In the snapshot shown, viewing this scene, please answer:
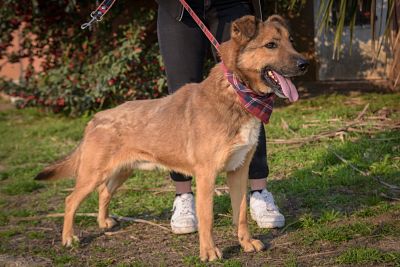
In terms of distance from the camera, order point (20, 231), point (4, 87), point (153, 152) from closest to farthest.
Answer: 1. point (153, 152)
2. point (20, 231)
3. point (4, 87)

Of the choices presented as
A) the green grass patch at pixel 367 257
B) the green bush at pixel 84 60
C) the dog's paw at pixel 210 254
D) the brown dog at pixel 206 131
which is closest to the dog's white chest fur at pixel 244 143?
the brown dog at pixel 206 131

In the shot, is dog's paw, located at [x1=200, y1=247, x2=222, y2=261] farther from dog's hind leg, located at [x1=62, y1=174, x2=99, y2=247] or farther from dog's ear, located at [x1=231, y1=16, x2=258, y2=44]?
dog's ear, located at [x1=231, y1=16, x2=258, y2=44]

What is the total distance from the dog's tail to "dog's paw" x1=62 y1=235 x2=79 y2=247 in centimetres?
52

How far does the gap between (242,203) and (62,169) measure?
1562 millimetres

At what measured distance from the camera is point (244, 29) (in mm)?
3887

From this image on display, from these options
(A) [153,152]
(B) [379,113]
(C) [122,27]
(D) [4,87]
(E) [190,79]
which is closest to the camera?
(A) [153,152]

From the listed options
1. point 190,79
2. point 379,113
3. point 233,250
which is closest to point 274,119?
point 379,113

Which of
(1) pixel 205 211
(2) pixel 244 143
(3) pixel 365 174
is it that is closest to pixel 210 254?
(1) pixel 205 211

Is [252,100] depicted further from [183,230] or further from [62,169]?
[62,169]

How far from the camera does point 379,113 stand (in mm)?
7754

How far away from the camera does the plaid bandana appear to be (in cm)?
386

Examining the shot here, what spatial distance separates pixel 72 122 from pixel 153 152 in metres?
6.18

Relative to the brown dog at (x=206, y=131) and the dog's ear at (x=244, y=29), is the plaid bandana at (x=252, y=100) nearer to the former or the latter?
the brown dog at (x=206, y=131)

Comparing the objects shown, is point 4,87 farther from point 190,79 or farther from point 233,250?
point 233,250
